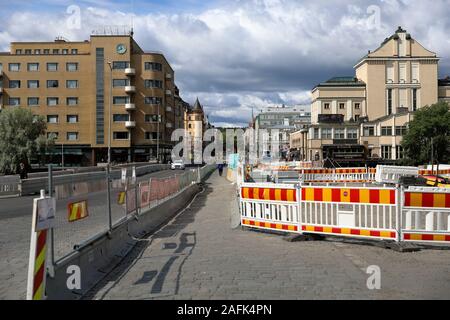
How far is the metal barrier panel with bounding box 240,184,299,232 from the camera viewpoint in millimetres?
11320

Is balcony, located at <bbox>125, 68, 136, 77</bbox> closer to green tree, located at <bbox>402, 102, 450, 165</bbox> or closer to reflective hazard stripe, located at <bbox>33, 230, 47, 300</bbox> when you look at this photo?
green tree, located at <bbox>402, 102, 450, 165</bbox>

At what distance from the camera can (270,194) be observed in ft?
39.2

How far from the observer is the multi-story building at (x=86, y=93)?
8306cm

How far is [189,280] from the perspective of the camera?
7.41 metres

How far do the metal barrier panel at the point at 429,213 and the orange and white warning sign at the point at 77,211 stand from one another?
591cm

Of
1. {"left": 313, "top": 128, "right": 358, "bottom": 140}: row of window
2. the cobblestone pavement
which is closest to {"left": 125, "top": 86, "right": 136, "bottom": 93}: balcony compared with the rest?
{"left": 313, "top": 128, "right": 358, "bottom": 140}: row of window

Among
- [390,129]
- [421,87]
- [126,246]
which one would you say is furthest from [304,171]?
[421,87]

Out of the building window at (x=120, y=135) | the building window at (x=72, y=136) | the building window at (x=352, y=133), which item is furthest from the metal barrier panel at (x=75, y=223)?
the building window at (x=352, y=133)

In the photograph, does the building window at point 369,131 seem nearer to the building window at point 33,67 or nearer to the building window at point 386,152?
the building window at point 386,152

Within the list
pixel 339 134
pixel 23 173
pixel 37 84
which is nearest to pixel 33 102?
pixel 37 84

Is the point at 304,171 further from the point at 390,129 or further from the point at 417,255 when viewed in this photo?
the point at 390,129

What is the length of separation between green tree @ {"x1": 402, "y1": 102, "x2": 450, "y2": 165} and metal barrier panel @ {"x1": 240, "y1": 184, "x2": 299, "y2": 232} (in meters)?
61.6
